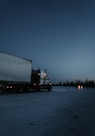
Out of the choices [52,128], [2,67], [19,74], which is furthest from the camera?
[19,74]

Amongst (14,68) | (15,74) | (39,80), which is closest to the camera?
(14,68)

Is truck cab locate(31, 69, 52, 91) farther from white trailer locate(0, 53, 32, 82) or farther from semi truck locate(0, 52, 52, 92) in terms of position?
white trailer locate(0, 53, 32, 82)

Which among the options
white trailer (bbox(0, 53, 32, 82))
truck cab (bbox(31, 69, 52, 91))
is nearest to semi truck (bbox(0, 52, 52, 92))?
white trailer (bbox(0, 53, 32, 82))

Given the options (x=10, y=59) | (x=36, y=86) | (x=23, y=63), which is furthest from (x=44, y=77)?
(x=10, y=59)

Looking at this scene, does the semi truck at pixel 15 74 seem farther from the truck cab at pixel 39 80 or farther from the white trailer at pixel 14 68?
the truck cab at pixel 39 80

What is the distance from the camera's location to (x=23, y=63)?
3206 centimetres

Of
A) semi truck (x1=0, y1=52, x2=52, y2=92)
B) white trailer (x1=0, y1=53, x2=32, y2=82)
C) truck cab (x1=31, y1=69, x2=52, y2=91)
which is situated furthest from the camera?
truck cab (x1=31, y1=69, x2=52, y2=91)

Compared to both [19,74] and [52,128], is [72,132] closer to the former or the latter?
[52,128]

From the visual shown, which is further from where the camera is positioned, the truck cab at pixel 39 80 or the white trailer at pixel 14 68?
the truck cab at pixel 39 80

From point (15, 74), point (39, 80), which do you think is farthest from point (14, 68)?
point (39, 80)

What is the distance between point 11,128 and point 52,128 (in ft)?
4.61

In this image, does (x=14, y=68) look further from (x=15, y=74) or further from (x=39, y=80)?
(x=39, y=80)

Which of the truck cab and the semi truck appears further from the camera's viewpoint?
the truck cab

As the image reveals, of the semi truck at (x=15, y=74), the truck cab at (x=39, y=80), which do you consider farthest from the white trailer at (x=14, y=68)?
the truck cab at (x=39, y=80)
